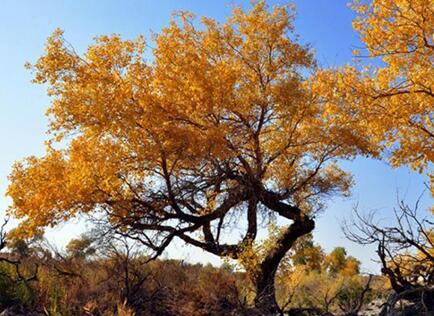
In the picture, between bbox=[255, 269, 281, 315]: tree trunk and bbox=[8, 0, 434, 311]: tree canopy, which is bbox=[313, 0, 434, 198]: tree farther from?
bbox=[255, 269, 281, 315]: tree trunk

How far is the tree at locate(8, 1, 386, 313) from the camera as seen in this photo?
14094 mm

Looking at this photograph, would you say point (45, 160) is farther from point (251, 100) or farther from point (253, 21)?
point (253, 21)

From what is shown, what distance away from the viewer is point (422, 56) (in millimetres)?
14359

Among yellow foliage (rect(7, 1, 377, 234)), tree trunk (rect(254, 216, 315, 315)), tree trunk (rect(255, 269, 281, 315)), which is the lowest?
tree trunk (rect(255, 269, 281, 315))

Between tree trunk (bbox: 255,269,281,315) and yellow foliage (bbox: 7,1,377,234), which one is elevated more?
yellow foliage (bbox: 7,1,377,234)

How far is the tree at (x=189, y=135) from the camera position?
46.2 feet

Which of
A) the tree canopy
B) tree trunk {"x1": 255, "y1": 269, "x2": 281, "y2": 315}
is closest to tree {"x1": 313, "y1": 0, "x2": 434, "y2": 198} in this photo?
the tree canopy

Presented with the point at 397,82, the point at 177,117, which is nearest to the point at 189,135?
the point at 177,117

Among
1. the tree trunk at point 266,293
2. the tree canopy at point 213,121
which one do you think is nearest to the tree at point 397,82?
the tree canopy at point 213,121

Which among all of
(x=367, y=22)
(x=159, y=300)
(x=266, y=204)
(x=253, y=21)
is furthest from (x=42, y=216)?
(x=367, y=22)

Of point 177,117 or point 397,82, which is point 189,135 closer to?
point 177,117

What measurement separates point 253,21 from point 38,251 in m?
10.5

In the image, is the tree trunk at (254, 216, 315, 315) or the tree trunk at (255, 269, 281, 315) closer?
the tree trunk at (255, 269, 281, 315)

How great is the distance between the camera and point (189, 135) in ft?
46.5
